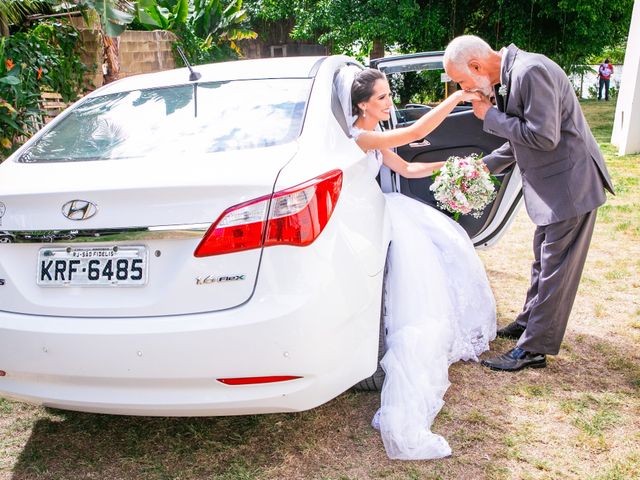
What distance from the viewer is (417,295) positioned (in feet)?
11.2

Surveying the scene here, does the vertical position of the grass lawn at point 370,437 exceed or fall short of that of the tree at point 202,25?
it falls short

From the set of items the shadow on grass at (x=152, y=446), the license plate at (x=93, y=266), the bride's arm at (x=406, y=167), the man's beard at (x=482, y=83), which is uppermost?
the man's beard at (x=482, y=83)

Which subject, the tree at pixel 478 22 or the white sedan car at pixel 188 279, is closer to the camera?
the white sedan car at pixel 188 279

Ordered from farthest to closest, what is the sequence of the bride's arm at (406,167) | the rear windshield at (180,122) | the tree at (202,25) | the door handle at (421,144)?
1. the tree at (202,25)
2. the door handle at (421,144)
3. the bride's arm at (406,167)
4. the rear windshield at (180,122)

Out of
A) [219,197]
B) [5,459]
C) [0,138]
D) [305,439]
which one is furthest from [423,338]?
[0,138]

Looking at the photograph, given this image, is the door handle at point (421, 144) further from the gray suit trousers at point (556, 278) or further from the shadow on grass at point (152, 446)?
the shadow on grass at point (152, 446)

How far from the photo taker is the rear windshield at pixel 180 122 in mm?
2770

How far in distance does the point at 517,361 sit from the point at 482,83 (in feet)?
5.13

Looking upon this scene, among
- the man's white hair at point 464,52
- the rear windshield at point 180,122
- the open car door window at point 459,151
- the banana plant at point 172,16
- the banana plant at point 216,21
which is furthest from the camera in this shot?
the banana plant at point 216,21

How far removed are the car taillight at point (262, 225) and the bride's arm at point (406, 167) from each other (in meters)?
1.84

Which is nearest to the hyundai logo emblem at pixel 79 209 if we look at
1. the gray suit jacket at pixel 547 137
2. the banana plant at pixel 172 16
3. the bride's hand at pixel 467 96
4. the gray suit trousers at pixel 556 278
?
the bride's hand at pixel 467 96

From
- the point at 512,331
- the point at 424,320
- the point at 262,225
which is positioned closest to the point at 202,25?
the point at 512,331

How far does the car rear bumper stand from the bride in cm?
52

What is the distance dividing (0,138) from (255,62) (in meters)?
4.40
